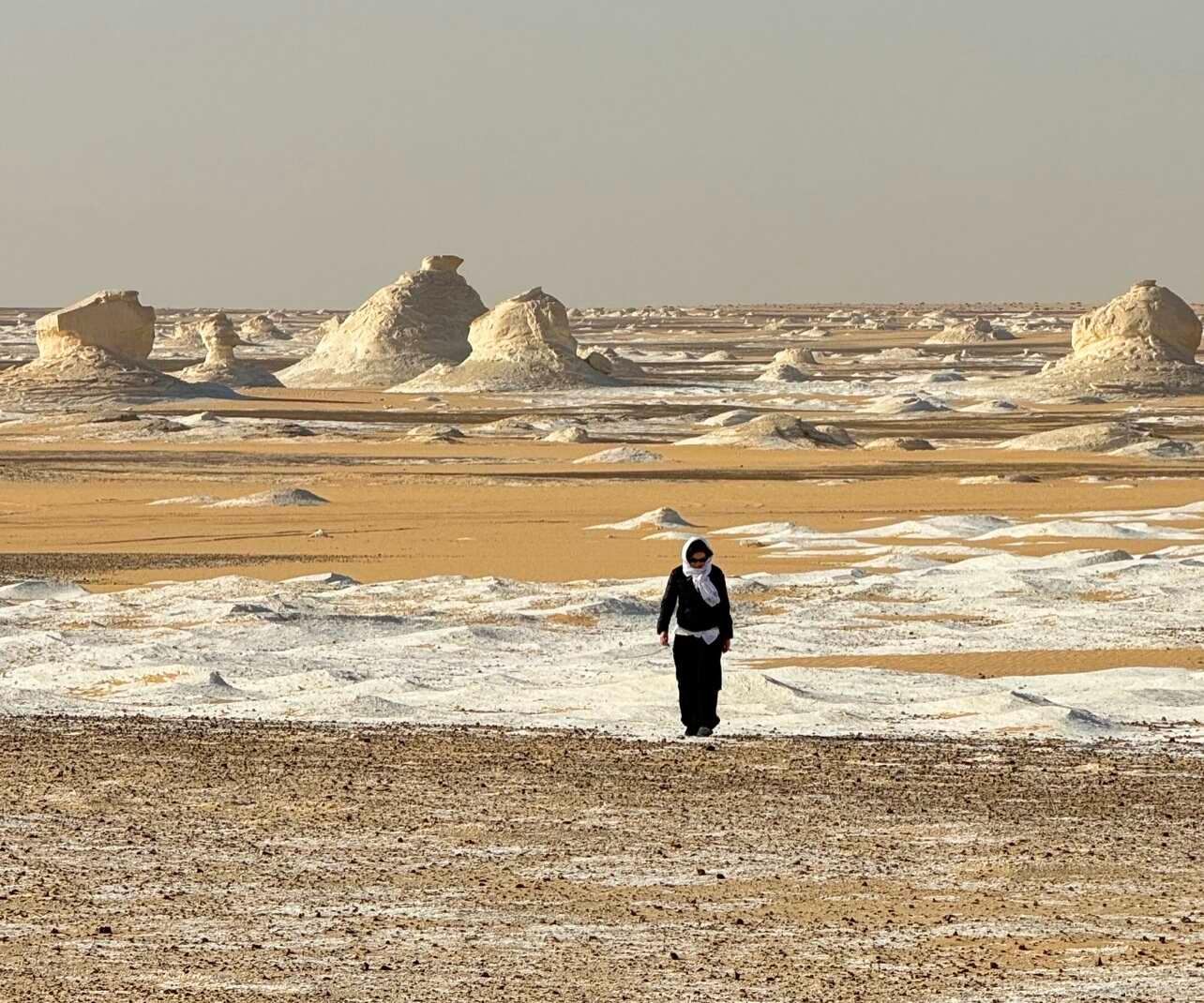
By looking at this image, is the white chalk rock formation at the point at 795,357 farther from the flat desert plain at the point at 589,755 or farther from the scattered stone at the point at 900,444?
the flat desert plain at the point at 589,755

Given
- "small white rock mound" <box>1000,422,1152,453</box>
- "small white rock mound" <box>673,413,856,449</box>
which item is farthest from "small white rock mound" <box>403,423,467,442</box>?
"small white rock mound" <box>1000,422,1152,453</box>

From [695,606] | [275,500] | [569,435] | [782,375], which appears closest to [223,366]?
[782,375]

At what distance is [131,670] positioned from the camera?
16.2 meters

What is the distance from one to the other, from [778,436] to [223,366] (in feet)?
116

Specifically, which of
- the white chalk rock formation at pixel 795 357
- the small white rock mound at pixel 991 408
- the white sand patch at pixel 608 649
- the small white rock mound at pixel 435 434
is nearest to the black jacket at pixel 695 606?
the white sand patch at pixel 608 649

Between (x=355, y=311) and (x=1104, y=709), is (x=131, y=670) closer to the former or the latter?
(x=1104, y=709)

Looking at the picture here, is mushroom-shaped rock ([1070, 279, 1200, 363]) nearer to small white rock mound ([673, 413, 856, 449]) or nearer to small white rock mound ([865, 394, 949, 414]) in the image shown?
small white rock mound ([865, 394, 949, 414])

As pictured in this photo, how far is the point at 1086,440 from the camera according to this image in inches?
1998

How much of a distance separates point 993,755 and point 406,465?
34421 millimetres

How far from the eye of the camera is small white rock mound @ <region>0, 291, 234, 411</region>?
2736 inches

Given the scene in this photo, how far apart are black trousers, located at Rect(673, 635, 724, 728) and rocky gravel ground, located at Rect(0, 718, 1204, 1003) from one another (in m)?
0.19

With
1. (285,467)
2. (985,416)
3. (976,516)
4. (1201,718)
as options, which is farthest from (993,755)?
(985,416)

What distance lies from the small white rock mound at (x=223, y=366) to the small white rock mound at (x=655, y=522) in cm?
5164

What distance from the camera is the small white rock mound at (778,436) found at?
171 ft
